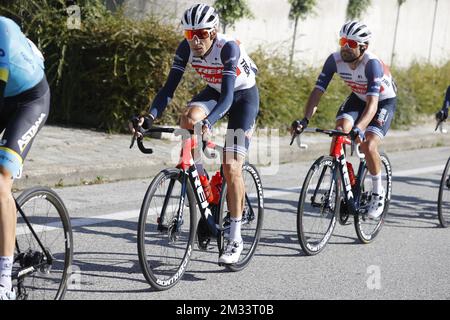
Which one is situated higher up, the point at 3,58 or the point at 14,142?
the point at 3,58

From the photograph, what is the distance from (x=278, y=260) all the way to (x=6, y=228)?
283 cm

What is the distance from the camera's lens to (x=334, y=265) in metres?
6.32

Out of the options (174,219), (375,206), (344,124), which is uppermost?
(344,124)

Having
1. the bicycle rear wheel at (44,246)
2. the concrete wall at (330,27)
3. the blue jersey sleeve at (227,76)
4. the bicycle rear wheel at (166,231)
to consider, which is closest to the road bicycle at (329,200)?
the blue jersey sleeve at (227,76)

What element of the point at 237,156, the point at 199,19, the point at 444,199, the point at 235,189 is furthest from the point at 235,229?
the point at 444,199

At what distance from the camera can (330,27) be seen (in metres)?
19.5

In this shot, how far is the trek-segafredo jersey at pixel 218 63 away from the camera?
5766 millimetres

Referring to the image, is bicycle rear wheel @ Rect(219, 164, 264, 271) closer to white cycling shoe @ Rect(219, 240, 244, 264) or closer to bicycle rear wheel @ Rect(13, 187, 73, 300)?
white cycling shoe @ Rect(219, 240, 244, 264)

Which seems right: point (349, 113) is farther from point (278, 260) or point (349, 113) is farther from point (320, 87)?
point (278, 260)

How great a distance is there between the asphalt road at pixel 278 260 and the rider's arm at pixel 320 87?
4.10 ft

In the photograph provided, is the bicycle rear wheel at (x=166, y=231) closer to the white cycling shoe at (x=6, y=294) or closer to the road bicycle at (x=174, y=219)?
the road bicycle at (x=174, y=219)
